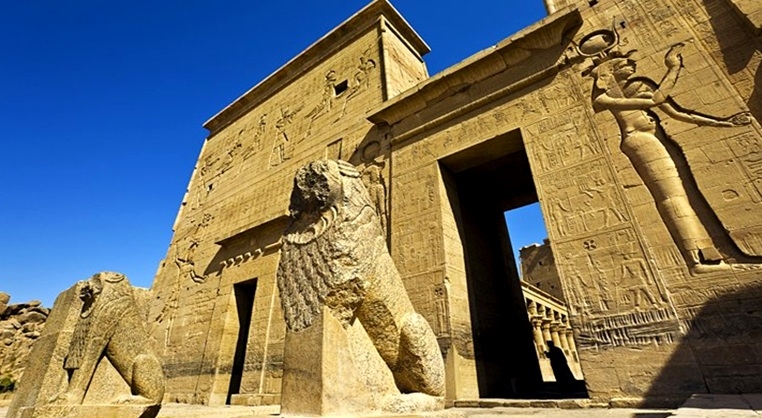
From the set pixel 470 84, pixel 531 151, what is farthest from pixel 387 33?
pixel 531 151

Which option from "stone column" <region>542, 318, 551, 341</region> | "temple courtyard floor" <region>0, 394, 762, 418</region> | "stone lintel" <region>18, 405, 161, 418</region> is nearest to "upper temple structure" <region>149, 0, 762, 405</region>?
"temple courtyard floor" <region>0, 394, 762, 418</region>

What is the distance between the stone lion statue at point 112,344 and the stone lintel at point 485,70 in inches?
196

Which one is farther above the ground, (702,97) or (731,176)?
(702,97)

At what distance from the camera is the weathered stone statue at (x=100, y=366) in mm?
3277

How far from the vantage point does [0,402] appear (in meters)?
8.03

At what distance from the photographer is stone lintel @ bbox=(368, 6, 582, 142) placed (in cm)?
543

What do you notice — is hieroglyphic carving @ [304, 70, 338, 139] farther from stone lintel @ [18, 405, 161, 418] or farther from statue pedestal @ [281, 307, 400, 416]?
statue pedestal @ [281, 307, 400, 416]

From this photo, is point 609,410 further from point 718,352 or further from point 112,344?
point 112,344

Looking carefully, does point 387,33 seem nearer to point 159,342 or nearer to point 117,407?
point 117,407

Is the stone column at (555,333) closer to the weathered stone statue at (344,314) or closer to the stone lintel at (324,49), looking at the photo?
the stone lintel at (324,49)

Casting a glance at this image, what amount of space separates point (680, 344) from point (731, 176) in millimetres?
1841

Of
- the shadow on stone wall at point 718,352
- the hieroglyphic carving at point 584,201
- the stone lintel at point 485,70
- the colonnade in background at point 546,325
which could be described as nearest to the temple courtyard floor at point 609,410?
the shadow on stone wall at point 718,352

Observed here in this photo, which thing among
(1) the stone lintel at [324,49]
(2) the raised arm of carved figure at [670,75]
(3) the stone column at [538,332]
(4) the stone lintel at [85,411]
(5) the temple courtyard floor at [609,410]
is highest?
(1) the stone lintel at [324,49]

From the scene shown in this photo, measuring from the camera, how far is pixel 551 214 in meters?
4.73
